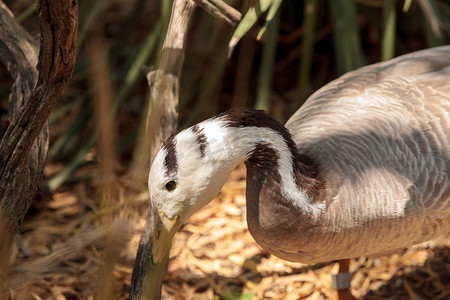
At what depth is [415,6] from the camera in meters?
3.90

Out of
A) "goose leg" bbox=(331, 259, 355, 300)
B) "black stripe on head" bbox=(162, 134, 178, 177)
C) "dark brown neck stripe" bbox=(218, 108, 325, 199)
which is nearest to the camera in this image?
"black stripe on head" bbox=(162, 134, 178, 177)

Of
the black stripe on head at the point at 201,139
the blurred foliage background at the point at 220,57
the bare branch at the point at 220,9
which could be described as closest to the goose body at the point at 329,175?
the black stripe on head at the point at 201,139

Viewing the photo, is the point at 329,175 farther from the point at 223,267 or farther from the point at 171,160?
the point at 223,267

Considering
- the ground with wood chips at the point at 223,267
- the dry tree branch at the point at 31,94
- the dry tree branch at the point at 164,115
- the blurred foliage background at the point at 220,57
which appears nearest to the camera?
the dry tree branch at the point at 31,94

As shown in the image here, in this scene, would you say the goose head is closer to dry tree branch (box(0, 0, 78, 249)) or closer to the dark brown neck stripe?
the dark brown neck stripe

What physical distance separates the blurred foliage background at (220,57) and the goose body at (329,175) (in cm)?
45

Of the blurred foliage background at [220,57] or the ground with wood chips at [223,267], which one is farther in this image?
the blurred foliage background at [220,57]

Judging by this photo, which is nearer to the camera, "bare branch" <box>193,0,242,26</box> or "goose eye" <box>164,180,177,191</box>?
"goose eye" <box>164,180,177,191</box>

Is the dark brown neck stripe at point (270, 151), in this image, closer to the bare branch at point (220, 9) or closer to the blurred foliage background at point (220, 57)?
the bare branch at point (220, 9)

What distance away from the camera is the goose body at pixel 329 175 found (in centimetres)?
185

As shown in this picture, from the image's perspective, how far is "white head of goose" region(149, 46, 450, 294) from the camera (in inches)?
72.7

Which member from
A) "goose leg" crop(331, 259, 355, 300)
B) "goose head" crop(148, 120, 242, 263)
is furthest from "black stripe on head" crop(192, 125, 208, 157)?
"goose leg" crop(331, 259, 355, 300)

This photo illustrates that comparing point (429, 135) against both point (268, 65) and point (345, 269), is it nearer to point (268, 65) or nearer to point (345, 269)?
point (345, 269)

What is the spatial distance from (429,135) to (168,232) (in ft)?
3.42
